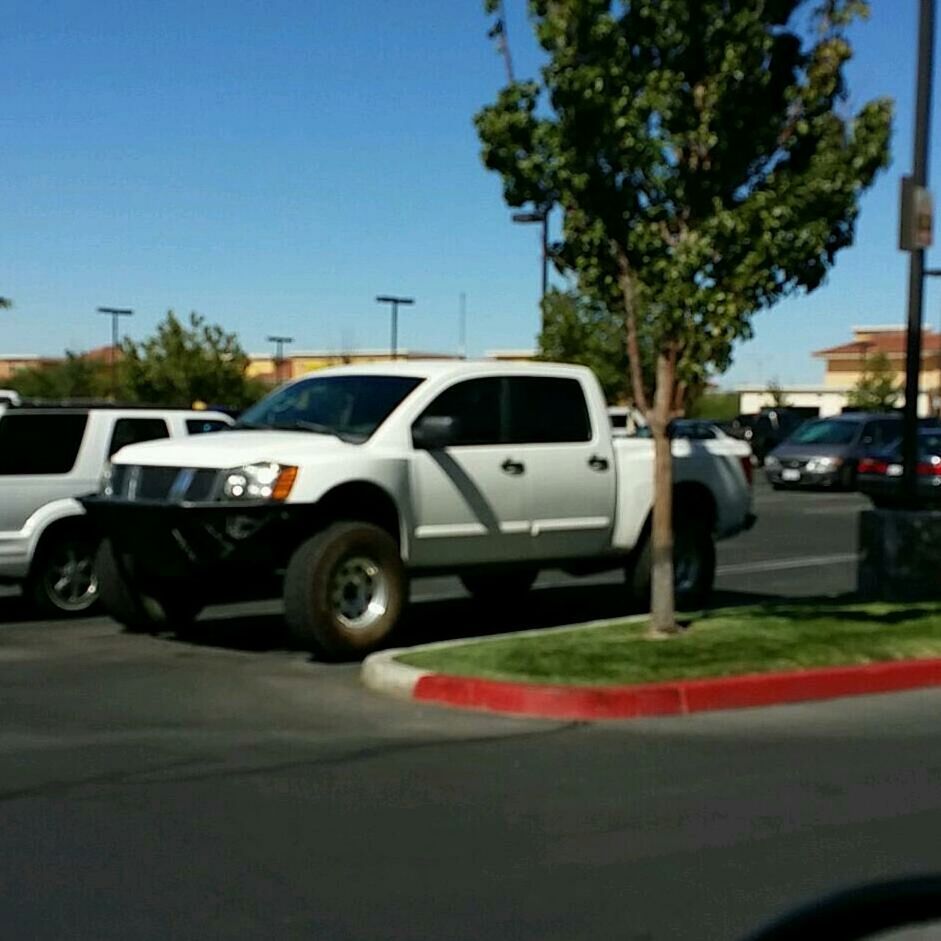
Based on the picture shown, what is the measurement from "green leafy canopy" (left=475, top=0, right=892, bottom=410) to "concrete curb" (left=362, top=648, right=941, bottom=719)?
7.27 ft

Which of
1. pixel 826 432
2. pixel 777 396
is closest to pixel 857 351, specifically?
pixel 777 396

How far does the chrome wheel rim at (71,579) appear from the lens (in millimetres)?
12703

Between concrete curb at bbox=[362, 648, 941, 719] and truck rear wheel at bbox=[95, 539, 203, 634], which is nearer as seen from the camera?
concrete curb at bbox=[362, 648, 941, 719]

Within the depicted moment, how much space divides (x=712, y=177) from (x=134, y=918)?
6.58m

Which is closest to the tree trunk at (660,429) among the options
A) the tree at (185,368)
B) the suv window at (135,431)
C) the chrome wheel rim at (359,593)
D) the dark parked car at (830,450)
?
the chrome wheel rim at (359,593)

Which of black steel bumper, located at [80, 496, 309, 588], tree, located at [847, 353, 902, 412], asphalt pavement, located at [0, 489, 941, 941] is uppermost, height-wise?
tree, located at [847, 353, 902, 412]

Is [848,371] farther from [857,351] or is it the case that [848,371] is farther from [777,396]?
[777,396]

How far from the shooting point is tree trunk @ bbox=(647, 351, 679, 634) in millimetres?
Result: 10555

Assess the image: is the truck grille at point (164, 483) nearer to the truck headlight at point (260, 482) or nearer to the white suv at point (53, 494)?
the truck headlight at point (260, 482)

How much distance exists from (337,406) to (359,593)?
1558 millimetres

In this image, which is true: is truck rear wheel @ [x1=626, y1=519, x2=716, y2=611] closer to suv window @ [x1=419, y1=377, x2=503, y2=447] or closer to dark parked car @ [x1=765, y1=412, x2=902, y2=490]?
suv window @ [x1=419, y1=377, x2=503, y2=447]

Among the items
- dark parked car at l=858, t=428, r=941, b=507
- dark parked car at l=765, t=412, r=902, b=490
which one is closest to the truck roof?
dark parked car at l=858, t=428, r=941, b=507

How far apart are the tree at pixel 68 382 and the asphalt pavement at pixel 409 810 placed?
2782 inches

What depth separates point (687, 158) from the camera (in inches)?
401
